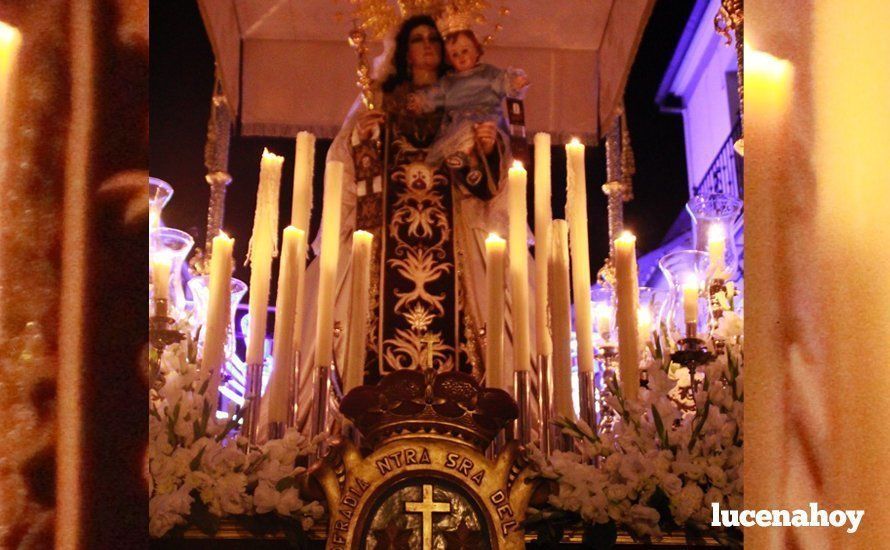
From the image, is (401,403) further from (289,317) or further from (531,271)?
(531,271)

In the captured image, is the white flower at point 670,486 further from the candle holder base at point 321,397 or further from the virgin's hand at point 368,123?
the virgin's hand at point 368,123

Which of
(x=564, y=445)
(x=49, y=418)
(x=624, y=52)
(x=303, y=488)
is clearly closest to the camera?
(x=49, y=418)

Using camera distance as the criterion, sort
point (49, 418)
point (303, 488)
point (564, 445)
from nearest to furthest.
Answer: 1. point (49, 418)
2. point (303, 488)
3. point (564, 445)

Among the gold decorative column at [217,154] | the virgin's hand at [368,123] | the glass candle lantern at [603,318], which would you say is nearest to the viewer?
the glass candle lantern at [603,318]

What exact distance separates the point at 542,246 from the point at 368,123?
1.35 meters

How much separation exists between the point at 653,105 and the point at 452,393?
294 inches

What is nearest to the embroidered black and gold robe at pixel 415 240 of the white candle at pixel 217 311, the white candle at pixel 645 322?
the white candle at pixel 645 322

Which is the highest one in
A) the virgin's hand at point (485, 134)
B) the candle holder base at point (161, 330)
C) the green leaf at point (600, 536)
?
the virgin's hand at point (485, 134)

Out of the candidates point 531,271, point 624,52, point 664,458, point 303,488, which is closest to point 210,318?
point 303,488

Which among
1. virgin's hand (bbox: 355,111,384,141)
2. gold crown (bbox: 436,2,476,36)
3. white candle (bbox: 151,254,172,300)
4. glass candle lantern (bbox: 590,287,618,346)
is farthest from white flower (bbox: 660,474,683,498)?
gold crown (bbox: 436,2,476,36)

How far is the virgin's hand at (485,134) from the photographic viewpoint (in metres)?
3.23

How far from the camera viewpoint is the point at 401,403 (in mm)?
1546

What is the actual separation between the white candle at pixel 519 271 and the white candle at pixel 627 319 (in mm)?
168

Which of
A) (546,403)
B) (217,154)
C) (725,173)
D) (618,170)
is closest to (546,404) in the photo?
(546,403)
